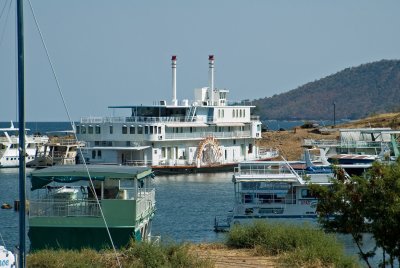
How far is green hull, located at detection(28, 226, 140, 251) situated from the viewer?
22.2 meters

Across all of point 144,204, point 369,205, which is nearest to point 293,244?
point 369,205

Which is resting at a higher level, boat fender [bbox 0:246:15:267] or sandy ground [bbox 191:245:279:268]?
boat fender [bbox 0:246:15:267]

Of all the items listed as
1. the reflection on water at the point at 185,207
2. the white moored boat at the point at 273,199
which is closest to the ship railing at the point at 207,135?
the reflection on water at the point at 185,207

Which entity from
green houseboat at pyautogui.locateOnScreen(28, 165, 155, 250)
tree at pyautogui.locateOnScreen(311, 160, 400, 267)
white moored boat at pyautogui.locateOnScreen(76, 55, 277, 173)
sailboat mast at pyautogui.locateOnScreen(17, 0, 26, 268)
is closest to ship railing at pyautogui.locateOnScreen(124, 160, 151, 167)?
white moored boat at pyautogui.locateOnScreen(76, 55, 277, 173)

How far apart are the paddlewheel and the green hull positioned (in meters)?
50.0

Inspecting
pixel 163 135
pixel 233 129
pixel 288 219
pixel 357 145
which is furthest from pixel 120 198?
pixel 233 129

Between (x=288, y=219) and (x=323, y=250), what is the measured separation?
14807 mm

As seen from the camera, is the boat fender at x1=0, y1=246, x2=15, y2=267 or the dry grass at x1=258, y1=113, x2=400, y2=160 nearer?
the boat fender at x1=0, y1=246, x2=15, y2=267

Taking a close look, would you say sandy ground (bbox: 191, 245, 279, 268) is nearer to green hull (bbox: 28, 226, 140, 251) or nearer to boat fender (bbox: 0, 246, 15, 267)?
green hull (bbox: 28, 226, 140, 251)

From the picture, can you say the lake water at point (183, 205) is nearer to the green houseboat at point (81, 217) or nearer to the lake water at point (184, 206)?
the lake water at point (184, 206)

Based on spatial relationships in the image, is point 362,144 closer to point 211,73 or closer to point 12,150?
point 211,73

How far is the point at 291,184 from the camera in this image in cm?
3619

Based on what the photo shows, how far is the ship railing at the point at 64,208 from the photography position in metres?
22.4

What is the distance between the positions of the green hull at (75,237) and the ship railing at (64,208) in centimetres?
35
